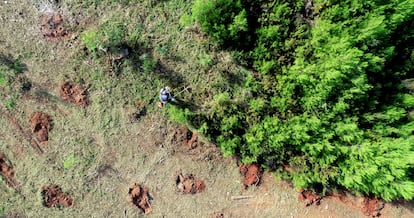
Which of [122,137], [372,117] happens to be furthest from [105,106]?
[372,117]

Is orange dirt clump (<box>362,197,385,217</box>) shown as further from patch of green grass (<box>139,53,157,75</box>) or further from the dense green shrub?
patch of green grass (<box>139,53,157,75</box>)

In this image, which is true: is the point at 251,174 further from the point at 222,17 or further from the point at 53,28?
the point at 53,28

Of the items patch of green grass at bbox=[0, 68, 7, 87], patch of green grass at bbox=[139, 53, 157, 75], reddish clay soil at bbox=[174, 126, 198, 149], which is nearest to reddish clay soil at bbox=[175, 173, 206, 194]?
reddish clay soil at bbox=[174, 126, 198, 149]

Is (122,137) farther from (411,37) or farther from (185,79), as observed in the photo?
(411,37)

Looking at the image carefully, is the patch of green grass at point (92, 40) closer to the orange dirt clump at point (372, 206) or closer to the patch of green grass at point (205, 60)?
the patch of green grass at point (205, 60)

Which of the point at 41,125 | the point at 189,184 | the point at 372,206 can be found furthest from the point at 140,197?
the point at 372,206

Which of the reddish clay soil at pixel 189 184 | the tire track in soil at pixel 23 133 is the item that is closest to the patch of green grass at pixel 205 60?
the reddish clay soil at pixel 189 184
